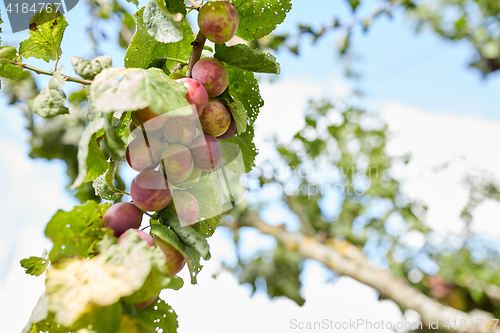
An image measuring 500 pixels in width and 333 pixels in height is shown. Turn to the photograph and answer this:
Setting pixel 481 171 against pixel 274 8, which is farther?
pixel 481 171

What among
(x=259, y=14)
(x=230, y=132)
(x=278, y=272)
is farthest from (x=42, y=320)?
(x=278, y=272)

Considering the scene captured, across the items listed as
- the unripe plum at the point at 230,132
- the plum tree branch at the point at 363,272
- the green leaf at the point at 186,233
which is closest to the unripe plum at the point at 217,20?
the unripe plum at the point at 230,132

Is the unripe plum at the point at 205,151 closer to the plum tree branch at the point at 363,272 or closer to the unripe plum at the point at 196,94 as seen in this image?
the unripe plum at the point at 196,94

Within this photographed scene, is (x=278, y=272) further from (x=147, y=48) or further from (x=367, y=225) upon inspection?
(x=147, y=48)

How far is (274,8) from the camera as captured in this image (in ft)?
1.49

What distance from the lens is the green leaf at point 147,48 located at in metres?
0.43

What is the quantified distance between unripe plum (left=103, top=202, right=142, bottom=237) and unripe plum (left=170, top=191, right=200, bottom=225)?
43 mm

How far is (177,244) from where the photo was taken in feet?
1.11

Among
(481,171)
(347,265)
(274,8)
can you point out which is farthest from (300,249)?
(274,8)

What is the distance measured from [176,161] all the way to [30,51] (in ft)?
0.95

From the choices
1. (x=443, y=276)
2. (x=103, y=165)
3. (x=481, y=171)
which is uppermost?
(x=103, y=165)

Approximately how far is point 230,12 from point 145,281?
0.31 metres

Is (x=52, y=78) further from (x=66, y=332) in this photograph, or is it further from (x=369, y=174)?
(x=369, y=174)

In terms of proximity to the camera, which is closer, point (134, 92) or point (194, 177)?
point (134, 92)
